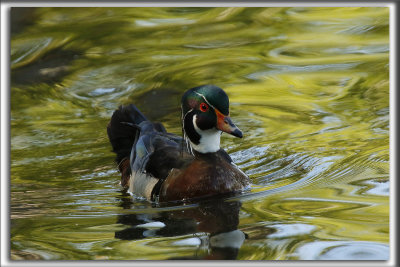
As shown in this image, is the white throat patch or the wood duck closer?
the wood duck

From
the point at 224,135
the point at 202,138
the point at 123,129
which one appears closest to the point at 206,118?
the point at 202,138

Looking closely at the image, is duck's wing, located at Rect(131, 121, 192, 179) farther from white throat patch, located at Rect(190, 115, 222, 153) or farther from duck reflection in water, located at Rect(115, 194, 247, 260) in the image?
duck reflection in water, located at Rect(115, 194, 247, 260)

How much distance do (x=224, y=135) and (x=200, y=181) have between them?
7.82ft

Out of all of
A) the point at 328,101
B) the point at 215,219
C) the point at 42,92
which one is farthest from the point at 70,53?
the point at 215,219

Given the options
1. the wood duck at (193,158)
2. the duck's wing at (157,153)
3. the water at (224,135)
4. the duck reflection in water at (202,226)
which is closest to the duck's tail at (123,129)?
the water at (224,135)

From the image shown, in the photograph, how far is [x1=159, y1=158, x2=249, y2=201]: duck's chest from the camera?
8.04 meters

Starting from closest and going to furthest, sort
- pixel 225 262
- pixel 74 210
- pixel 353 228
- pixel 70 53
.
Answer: pixel 225 262 < pixel 353 228 < pixel 74 210 < pixel 70 53

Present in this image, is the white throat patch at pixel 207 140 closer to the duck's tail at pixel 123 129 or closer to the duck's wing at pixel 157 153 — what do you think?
the duck's wing at pixel 157 153

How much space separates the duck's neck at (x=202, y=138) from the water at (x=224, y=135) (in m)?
0.68

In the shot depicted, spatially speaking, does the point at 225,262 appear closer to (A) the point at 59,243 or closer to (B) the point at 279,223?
(B) the point at 279,223

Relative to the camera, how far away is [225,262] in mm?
6188

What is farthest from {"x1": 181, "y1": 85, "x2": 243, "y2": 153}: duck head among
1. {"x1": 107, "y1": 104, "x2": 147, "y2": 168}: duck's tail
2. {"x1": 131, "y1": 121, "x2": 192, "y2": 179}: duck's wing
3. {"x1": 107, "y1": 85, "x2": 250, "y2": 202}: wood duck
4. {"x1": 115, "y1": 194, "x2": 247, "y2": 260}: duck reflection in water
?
{"x1": 107, "y1": 104, "x2": 147, "y2": 168}: duck's tail

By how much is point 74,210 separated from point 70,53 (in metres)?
5.40

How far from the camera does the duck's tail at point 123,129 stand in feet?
31.9
